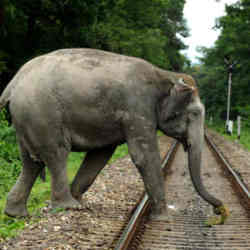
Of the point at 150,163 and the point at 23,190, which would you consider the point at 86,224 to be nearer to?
the point at 23,190

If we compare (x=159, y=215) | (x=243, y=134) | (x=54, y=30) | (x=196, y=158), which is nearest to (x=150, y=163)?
(x=196, y=158)

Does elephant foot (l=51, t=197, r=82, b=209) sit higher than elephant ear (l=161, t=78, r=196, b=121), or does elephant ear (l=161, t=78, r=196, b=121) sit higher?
elephant ear (l=161, t=78, r=196, b=121)

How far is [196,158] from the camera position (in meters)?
5.61

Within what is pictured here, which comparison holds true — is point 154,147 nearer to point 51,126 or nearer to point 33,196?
point 51,126

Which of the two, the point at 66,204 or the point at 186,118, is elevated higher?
the point at 186,118

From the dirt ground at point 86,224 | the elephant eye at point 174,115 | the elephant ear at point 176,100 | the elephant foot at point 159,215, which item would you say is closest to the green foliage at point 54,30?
the dirt ground at point 86,224

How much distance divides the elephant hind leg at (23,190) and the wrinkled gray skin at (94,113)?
14mm

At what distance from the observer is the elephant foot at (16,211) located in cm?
569

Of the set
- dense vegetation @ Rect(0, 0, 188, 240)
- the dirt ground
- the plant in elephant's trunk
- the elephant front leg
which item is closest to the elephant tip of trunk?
the plant in elephant's trunk

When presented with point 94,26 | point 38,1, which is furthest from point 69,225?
point 94,26

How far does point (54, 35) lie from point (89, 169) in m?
12.1

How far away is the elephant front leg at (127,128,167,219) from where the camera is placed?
5.54m

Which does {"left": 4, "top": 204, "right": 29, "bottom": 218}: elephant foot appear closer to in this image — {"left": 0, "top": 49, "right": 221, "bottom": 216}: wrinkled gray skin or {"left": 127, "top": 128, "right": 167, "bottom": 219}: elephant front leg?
{"left": 0, "top": 49, "right": 221, "bottom": 216}: wrinkled gray skin

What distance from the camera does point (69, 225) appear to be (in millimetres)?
5102
